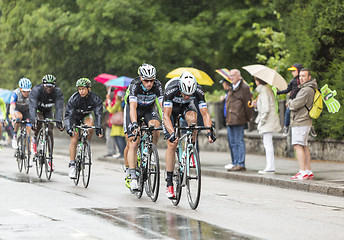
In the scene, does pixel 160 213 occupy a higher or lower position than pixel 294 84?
lower

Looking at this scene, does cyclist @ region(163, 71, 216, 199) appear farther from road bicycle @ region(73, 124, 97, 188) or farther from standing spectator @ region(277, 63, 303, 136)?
standing spectator @ region(277, 63, 303, 136)

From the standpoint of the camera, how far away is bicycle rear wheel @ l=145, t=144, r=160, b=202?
11372mm

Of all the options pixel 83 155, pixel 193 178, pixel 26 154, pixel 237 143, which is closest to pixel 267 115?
pixel 237 143

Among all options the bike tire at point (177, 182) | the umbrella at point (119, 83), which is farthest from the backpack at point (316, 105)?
the umbrella at point (119, 83)

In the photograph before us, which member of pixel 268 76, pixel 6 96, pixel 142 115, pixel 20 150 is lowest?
pixel 20 150

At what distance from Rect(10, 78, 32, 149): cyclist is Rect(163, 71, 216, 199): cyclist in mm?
6332

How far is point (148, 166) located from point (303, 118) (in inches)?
156

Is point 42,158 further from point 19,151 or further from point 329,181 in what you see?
point 329,181

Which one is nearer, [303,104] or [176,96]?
[176,96]

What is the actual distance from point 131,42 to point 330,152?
1197 cm

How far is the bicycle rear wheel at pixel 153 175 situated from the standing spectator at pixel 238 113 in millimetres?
5105

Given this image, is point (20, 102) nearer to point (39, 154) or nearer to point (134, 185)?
point (39, 154)

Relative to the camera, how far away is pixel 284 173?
50.9 ft

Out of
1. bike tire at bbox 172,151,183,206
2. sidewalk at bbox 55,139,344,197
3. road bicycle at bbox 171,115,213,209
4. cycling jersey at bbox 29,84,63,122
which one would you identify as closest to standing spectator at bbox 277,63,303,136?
sidewalk at bbox 55,139,344,197
